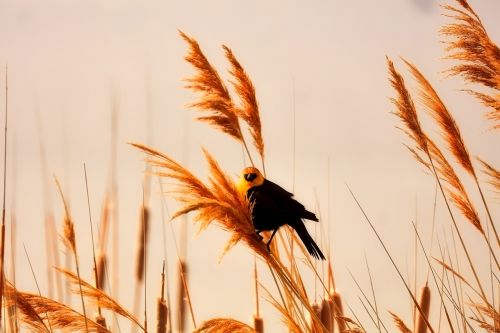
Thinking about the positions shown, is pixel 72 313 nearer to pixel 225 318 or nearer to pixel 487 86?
pixel 225 318

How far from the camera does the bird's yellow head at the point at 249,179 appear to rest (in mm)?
2965

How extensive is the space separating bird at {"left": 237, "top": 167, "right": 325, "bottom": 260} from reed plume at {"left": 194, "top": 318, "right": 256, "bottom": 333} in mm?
380

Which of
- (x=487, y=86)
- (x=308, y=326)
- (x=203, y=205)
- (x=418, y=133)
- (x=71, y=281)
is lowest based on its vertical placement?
(x=308, y=326)

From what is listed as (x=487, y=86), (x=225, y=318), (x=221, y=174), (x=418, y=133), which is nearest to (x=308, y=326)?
(x=225, y=318)

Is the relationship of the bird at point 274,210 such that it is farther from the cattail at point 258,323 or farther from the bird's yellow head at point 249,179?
the cattail at point 258,323

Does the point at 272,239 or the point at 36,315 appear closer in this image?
the point at 36,315

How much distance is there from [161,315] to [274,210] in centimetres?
70

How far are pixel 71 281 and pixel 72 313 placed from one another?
0.15 m

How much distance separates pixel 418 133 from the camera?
3473 millimetres

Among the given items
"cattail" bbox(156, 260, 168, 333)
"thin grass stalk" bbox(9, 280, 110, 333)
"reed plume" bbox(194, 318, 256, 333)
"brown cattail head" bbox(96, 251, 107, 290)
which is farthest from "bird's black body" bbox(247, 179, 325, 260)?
"brown cattail head" bbox(96, 251, 107, 290)

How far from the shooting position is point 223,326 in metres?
2.60

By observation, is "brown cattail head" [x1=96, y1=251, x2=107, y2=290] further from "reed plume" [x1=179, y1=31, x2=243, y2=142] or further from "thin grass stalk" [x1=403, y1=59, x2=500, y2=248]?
"thin grass stalk" [x1=403, y1=59, x2=500, y2=248]

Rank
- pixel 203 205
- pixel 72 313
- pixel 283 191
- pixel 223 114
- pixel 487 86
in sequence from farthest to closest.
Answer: pixel 487 86, pixel 223 114, pixel 283 191, pixel 72 313, pixel 203 205

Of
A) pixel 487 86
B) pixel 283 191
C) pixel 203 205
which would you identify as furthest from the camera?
pixel 487 86
